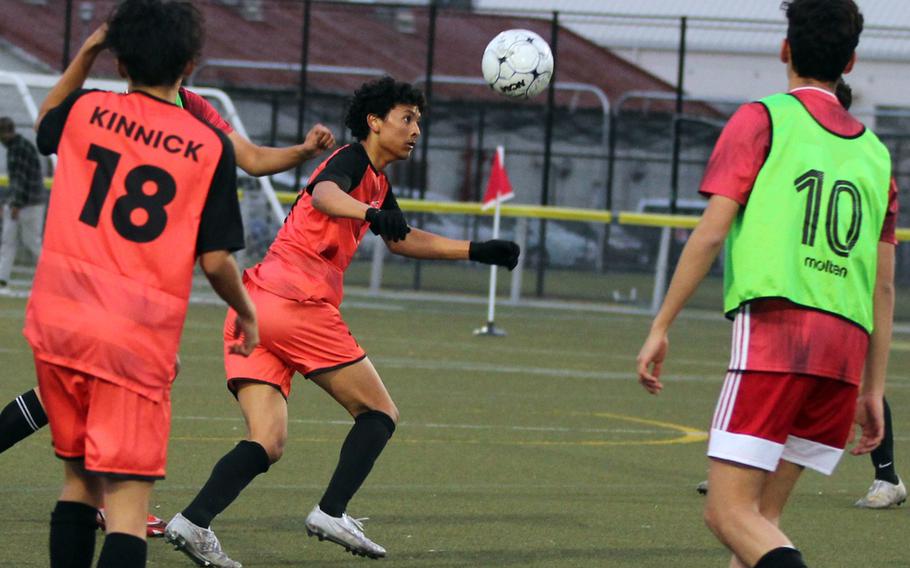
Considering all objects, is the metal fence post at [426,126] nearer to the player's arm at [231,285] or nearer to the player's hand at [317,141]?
the player's hand at [317,141]

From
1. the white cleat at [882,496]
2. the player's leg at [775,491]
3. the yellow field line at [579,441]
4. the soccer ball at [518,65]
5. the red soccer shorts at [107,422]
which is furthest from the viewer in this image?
the yellow field line at [579,441]

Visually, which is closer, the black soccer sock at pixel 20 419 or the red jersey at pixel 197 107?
the red jersey at pixel 197 107

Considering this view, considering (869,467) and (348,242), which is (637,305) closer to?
(869,467)

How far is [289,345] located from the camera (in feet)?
21.1

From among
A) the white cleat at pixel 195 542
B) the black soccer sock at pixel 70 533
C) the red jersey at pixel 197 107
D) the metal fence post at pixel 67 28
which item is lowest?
the white cleat at pixel 195 542

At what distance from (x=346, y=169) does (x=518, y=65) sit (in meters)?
3.03

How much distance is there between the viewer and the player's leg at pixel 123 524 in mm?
4355

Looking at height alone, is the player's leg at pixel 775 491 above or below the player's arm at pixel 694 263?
below

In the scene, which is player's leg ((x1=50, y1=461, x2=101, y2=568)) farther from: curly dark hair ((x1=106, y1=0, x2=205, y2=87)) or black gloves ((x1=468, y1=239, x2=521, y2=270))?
black gloves ((x1=468, y1=239, x2=521, y2=270))

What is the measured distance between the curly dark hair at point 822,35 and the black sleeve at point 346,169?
86.8 inches

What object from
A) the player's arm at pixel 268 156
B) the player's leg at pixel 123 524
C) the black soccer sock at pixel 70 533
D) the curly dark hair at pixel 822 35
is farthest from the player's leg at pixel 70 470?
the curly dark hair at pixel 822 35

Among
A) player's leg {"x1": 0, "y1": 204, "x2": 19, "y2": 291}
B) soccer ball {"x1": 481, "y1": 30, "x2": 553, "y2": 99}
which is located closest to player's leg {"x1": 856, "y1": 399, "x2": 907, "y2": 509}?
soccer ball {"x1": 481, "y1": 30, "x2": 553, "y2": 99}

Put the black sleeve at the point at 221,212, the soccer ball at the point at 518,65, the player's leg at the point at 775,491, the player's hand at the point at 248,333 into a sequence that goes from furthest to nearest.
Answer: the soccer ball at the point at 518,65 → the player's leg at the point at 775,491 → the player's hand at the point at 248,333 → the black sleeve at the point at 221,212

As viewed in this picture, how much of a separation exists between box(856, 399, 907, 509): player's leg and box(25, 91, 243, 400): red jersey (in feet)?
15.6
